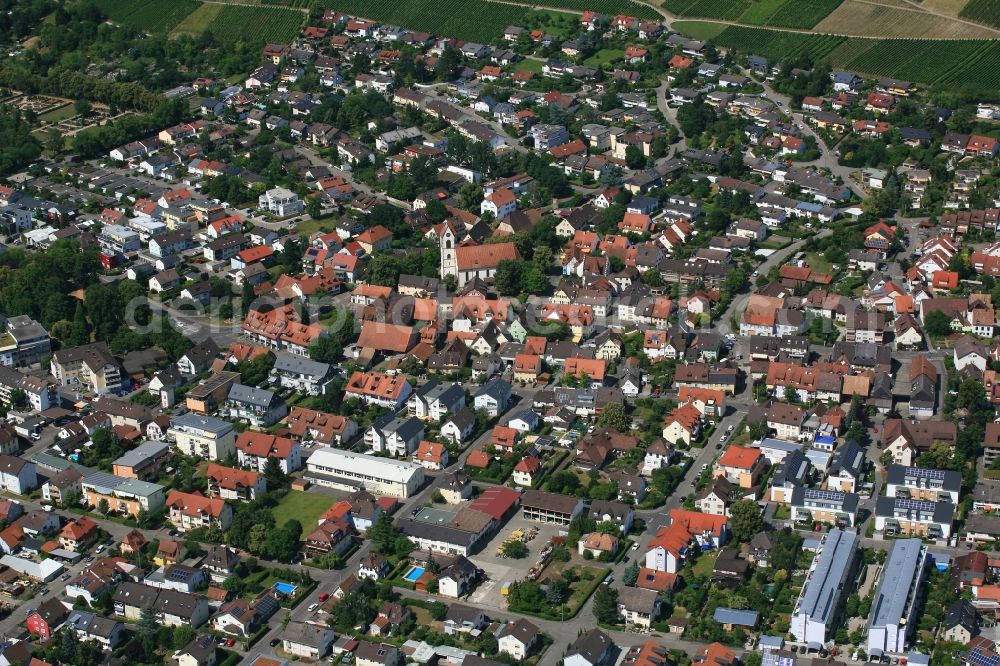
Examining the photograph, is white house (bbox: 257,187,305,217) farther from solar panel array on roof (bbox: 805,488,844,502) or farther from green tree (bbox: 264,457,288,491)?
solar panel array on roof (bbox: 805,488,844,502)

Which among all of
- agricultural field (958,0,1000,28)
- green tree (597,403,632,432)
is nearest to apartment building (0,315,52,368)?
green tree (597,403,632,432)

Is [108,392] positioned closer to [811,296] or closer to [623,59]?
[811,296]

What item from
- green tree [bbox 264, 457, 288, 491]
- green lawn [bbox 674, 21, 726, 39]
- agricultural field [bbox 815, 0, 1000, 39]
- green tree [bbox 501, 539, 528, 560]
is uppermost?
agricultural field [bbox 815, 0, 1000, 39]

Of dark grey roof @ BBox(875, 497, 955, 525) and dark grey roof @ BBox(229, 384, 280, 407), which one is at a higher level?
dark grey roof @ BBox(875, 497, 955, 525)

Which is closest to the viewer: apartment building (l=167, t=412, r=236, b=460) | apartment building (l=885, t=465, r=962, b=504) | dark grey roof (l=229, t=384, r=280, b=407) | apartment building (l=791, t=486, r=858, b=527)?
apartment building (l=791, t=486, r=858, b=527)

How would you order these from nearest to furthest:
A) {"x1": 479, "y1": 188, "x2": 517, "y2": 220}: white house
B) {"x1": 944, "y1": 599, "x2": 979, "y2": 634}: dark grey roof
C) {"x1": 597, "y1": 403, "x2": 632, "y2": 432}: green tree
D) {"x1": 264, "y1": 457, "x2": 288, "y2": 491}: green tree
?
{"x1": 944, "y1": 599, "x2": 979, "y2": 634}: dark grey roof < {"x1": 264, "y1": 457, "x2": 288, "y2": 491}: green tree < {"x1": 597, "y1": 403, "x2": 632, "y2": 432}: green tree < {"x1": 479, "y1": 188, "x2": 517, "y2": 220}: white house

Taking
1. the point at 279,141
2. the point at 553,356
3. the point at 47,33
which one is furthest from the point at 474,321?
the point at 47,33

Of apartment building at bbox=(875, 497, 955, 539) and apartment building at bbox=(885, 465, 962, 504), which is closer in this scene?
apartment building at bbox=(875, 497, 955, 539)

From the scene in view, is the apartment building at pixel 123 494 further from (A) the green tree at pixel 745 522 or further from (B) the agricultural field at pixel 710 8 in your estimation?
(B) the agricultural field at pixel 710 8
